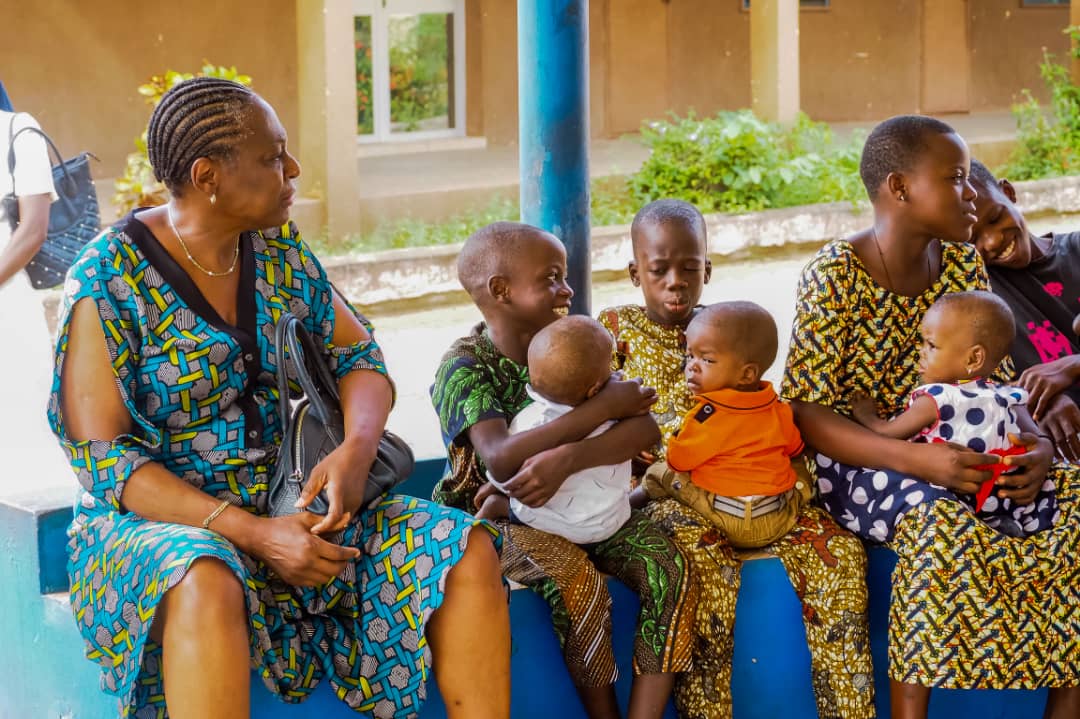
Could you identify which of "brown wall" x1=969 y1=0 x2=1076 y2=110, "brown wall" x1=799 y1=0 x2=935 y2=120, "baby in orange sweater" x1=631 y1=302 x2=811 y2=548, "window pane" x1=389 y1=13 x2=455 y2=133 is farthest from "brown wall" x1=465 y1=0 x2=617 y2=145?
"baby in orange sweater" x1=631 y1=302 x2=811 y2=548

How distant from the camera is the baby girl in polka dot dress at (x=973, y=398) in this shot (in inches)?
136

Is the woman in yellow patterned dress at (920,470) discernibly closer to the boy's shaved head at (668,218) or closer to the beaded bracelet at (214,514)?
the boy's shaved head at (668,218)

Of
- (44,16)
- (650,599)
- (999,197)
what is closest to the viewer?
(650,599)

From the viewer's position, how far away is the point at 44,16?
10.7 meters

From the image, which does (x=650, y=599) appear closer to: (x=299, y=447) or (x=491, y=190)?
(x=299, y=447)

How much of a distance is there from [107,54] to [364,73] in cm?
280

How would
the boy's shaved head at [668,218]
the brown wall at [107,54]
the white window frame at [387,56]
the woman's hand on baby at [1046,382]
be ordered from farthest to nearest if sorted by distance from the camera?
1. the white window frame at [387,56]
2. the brown wall at [107,54]
3. the woman's hand on baby at [1046,382]
4. the boy's shaved head at [668,218]

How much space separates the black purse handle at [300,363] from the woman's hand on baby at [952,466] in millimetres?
1446

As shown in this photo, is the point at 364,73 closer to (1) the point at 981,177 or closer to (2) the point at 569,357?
(1) the point at 981,177

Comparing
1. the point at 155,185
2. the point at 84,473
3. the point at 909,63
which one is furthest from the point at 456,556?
the point at 909,63

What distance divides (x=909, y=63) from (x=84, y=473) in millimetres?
16024

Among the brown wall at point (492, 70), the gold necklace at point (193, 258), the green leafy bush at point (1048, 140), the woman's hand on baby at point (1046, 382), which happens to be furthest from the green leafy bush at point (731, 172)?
the gold necklace at point (193, 258)

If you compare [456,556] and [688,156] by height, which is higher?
[688,156]

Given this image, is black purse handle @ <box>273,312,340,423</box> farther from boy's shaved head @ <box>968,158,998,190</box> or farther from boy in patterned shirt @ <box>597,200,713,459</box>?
boy's shaved head @ <box>968,158,998,190</box>
